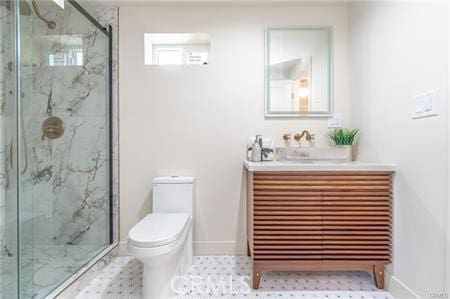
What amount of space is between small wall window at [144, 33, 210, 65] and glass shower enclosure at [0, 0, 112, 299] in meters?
0.36

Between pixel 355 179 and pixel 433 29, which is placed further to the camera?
pixel 355 179

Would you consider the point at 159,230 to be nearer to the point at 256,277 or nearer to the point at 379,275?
the point at 256,277

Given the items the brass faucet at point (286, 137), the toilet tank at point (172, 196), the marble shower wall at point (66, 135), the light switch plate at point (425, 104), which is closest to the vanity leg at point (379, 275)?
the light switch plate at point (425, 104)

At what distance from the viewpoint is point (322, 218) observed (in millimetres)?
1650

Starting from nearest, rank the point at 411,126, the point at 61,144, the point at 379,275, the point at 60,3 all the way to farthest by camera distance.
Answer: the point at 411,126 → the point at 379,275 → the point at 60,3 → the point at 61,144

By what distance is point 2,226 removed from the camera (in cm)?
166

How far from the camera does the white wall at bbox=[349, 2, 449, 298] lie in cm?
129

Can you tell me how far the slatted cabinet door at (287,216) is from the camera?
165 cm

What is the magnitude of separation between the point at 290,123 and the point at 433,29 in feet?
3.71

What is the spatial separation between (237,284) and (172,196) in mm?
806

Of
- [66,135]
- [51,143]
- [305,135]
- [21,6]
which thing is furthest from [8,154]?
[305,135]

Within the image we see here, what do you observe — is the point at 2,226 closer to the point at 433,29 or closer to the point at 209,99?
the point at 209,99

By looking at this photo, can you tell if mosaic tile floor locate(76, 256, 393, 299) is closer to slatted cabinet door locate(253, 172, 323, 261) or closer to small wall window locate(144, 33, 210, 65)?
slatted cabinet door locate(253, 172, 323, 261)

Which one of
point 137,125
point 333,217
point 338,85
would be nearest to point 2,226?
point 137,125
